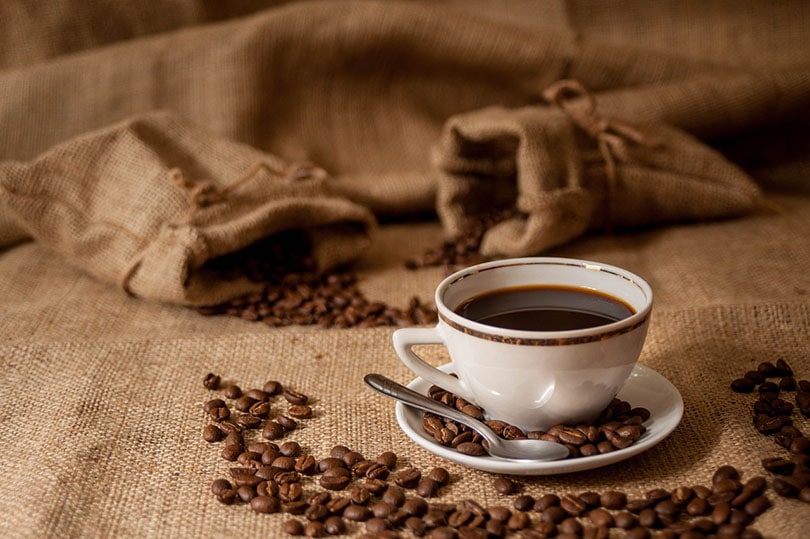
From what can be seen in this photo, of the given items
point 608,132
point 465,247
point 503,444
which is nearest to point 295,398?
point 503,444

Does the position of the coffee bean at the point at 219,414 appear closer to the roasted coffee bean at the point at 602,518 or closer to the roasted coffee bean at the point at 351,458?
the roasted coffee bean at the point at 351,458

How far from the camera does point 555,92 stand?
2.05m

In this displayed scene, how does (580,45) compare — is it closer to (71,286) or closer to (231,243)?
(231,243)

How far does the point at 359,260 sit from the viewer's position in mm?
1966

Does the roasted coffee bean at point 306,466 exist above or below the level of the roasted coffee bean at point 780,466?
below

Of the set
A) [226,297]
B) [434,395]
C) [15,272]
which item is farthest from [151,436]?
[15,272]

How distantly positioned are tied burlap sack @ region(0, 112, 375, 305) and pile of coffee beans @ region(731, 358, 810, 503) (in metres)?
0.89

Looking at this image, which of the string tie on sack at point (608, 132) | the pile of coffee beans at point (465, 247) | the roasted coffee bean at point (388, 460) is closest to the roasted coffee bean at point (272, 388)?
the roasted coffee bean at point (388, 460)

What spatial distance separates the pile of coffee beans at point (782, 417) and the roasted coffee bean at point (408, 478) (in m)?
0.42

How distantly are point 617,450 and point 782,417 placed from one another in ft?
0.92

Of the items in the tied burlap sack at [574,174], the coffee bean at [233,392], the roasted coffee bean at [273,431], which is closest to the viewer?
the roasted coffee bean at [273,431]

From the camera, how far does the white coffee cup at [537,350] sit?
39.8 inches

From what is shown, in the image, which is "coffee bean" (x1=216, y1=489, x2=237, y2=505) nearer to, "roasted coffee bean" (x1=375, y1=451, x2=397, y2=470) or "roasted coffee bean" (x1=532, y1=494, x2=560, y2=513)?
"roasted coffee bean" (x1=375, y1=451, x2=397, y2=470)

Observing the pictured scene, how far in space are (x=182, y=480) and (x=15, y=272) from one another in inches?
38.1
